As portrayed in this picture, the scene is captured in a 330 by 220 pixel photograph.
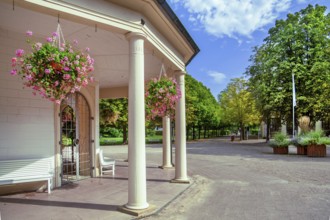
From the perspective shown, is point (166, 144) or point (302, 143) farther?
point (302, 143)

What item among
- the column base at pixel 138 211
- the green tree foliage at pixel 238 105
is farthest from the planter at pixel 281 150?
the green tree foliage at pixel 238 105

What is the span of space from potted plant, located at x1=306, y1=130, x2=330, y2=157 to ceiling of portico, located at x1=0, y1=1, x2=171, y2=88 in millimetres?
10172

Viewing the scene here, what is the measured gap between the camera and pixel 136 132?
477cm

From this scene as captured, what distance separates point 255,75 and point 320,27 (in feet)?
18.6

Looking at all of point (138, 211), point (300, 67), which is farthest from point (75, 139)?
point (300, 67)

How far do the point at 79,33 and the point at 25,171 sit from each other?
324cm

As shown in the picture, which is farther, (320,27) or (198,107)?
(198,107)

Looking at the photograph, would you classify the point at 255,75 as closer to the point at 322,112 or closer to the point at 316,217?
the point at 322,112

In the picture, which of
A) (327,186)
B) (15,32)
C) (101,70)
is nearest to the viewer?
(15,32)

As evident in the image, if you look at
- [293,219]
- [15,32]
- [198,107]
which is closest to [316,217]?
[293,219]

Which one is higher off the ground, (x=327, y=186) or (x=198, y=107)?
(x=198, y=107)

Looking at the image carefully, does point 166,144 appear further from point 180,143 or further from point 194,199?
point 194,199

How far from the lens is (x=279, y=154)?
16.2 m

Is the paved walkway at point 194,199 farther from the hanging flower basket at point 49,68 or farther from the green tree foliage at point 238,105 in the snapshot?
the green tree foliage at point 238,105
